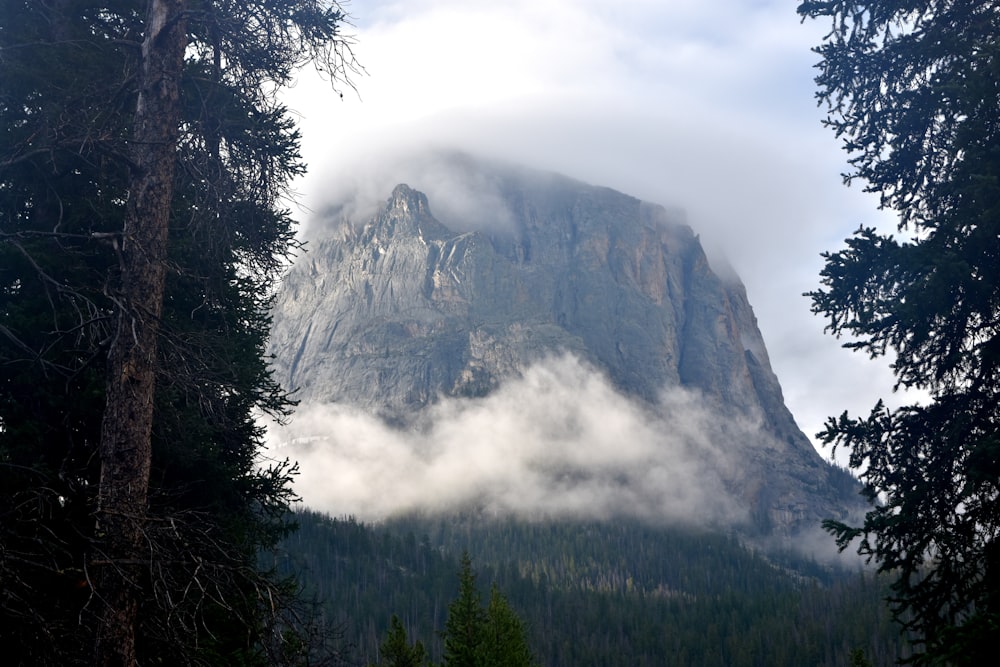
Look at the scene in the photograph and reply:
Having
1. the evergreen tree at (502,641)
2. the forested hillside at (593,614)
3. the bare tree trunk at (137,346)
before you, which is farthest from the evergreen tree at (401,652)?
the forested hillside at (593,614)

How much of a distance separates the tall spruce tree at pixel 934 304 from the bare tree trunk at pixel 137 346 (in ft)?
25.4

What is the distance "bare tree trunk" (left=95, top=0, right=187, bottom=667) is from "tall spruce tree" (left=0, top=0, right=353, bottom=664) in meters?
0.02

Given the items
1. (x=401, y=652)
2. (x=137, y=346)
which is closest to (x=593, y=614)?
(x=401, y=652)

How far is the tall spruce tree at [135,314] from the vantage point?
285 inches

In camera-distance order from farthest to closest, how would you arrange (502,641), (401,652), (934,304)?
(401,652), (502,641), (934,304)

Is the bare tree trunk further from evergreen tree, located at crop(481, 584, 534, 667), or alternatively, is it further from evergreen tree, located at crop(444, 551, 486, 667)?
evergreen tree, located at crop(444, 551, 486, 667)

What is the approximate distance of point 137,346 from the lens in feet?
24.2

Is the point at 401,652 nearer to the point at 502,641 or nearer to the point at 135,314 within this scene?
the point at 502,641

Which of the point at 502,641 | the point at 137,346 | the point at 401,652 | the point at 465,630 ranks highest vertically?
the point at 137,346

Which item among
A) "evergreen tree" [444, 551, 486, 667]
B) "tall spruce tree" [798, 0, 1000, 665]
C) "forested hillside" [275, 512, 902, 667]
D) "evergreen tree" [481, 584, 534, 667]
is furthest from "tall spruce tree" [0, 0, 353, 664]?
"forested hillside" [275, 512, 902, 667]

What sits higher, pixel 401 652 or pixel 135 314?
pixel 135 314

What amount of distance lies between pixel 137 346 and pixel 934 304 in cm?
853

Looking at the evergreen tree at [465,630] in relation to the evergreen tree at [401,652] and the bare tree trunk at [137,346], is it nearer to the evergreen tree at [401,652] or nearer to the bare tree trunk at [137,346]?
the evergreen tree at [401,652]

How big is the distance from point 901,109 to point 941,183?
1348 mm
